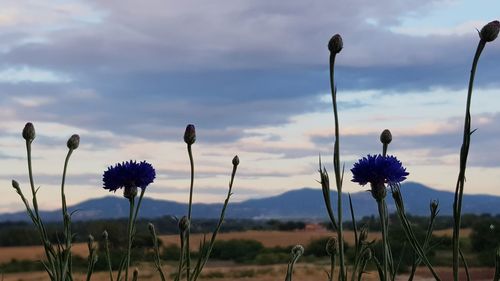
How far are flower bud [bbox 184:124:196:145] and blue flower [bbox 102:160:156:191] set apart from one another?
0.22 metres

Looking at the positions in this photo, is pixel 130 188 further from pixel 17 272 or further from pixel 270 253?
pixel 270 253

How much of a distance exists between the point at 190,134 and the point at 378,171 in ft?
3.98

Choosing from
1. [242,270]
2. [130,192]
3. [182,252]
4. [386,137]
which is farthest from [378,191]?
[242,270]

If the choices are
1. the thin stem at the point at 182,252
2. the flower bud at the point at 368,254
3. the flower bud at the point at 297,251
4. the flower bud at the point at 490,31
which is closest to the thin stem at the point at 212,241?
the thin stem at the point at 182,252

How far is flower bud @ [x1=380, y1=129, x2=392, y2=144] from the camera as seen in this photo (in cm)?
356

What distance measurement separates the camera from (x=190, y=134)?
12.6 feet

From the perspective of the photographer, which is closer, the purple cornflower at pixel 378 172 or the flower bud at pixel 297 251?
the purple cornflower at pixel 378 172

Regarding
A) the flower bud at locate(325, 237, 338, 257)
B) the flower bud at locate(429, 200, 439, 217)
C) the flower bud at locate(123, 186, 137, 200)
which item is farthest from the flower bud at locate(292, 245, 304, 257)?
the flower bud at locate(123, 186, 137, 200)

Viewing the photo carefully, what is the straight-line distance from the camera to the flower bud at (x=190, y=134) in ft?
12.6

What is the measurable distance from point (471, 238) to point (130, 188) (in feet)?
→ 158

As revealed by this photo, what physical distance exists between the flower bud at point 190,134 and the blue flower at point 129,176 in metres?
0.22

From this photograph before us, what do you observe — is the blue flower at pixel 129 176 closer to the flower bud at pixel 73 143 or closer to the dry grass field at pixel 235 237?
the flower bud at pixel 73 143

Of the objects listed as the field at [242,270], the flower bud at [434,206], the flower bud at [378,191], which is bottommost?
the field at [242,270]

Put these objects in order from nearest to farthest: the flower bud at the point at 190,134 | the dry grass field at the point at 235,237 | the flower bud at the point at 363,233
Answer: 1. the flower bud at the point at 363,233
2. the flower bud at the point at 190,134
3. the dry grass field at the point at 235,237
